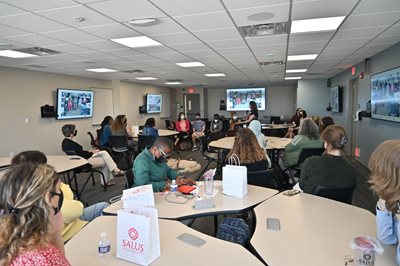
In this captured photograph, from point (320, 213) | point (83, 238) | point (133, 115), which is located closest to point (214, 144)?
point (320, 213)

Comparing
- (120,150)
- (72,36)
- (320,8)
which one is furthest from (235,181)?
(120,150)

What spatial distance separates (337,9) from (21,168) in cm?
323

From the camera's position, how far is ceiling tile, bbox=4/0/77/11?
2.58 meters

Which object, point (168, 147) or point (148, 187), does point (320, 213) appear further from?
point (168, 147)

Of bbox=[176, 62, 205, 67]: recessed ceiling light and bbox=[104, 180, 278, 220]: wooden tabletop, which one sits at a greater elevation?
bbox=[176, 62, 205, 67]: recessed ceiling light

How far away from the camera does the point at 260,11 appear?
296 centimetres

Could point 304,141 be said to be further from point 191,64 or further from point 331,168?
point 191,64

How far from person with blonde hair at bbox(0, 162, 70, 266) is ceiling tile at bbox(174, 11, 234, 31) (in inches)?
98.1

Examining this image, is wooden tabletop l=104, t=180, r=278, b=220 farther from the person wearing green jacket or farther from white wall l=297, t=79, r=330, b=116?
white wall l=297, t=79, r=330, b=116

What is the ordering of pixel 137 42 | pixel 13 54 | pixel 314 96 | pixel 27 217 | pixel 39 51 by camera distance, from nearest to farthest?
pixel 27 217
pixel 137 42
pixel 39 51
pixel 13 54
pixel 314 96

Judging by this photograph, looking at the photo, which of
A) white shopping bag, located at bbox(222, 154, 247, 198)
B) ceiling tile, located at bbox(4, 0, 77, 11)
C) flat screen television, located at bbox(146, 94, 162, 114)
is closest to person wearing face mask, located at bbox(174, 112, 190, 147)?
flat screen television, located at bbox(146, 94, 162, 114)

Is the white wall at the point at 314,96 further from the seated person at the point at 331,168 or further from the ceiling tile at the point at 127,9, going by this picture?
the ceiling tile at the point at 127,9

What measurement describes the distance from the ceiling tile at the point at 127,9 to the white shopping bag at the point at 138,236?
81.8 inches

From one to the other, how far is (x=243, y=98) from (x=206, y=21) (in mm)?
11082
